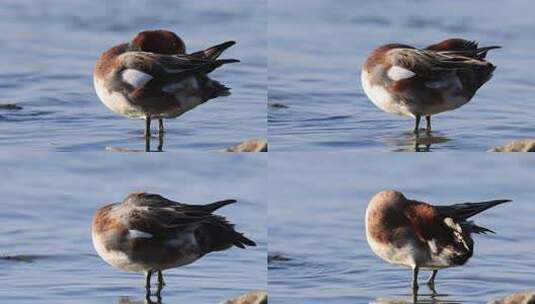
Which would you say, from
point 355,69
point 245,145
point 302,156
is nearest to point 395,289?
point 245,145

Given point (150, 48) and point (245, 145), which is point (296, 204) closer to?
point (245, 145)

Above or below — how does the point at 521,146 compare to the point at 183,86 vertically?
below

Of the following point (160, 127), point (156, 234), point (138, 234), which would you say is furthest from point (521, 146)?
point (138, 234)

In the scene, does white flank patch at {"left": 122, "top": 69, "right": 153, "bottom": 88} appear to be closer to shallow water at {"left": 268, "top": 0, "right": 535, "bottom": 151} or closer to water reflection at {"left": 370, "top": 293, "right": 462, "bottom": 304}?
shallow water at {"left": 268, "top": 0, "right": 535, "bottom": 151}

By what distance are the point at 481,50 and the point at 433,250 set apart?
233cm

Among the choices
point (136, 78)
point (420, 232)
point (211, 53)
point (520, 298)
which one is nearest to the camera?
point (520, 298)

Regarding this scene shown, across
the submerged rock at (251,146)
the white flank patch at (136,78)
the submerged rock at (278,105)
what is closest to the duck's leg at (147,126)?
the white flank patch at (136,78)

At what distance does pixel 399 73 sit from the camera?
12547 mm

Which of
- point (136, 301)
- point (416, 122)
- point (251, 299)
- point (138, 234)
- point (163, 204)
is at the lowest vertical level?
point (136, 301)

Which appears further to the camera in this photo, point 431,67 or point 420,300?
point 431,67

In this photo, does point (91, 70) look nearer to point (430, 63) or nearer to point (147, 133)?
point (147, 133)

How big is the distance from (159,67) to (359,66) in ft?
12.2

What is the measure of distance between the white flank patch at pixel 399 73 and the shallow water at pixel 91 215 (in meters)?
1.77

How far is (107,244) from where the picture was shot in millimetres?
11234
